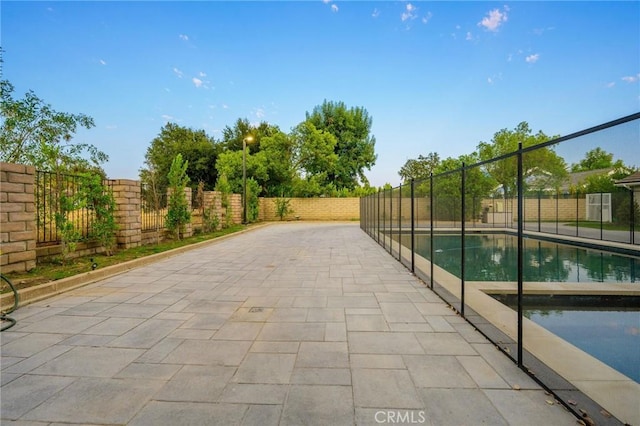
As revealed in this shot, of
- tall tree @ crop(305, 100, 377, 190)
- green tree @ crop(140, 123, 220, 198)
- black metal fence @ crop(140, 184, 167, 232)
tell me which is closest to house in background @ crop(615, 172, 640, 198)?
black metal fence @ crop(140, 184, 167, 232)

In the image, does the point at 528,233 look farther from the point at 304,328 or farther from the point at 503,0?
the point at 304,328

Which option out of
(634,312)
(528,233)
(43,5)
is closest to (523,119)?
(528,233)

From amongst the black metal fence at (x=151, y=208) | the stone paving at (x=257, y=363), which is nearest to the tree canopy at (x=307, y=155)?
the black metal fence at (x=151, y=208)

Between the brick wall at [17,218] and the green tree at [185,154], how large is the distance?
21375 mm

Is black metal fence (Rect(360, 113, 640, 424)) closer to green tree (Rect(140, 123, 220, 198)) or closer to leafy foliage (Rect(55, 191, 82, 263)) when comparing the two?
leafy foliage (Rect(55, 191, 82, 263))

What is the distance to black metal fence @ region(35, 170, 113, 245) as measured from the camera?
18.5 ft

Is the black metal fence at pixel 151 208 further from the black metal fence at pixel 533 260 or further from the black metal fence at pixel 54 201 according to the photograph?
the black metal fence at pixel 533 260

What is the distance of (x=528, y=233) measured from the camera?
1417cm

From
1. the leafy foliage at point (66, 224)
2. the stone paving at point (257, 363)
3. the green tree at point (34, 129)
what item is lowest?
the stone paving at point (257, 363)

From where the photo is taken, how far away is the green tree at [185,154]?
91.7 feet

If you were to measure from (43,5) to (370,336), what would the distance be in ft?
42.4

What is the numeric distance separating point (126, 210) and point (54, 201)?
5.65ft

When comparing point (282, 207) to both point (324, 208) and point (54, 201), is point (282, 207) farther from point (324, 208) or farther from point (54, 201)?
point (54, 201)

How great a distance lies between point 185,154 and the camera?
2803 centimetres
